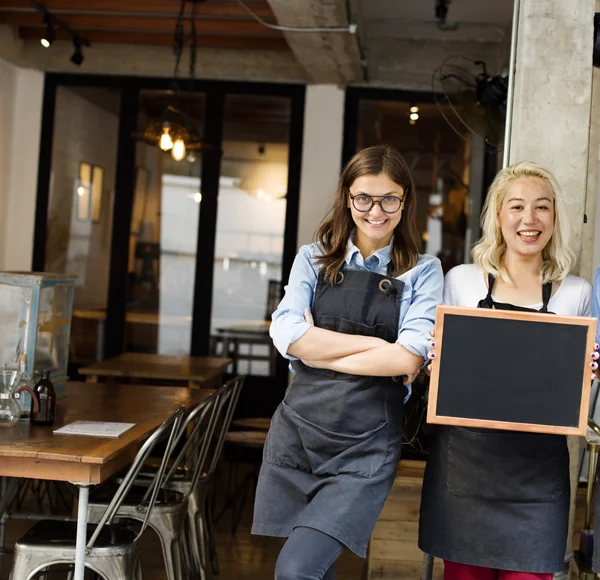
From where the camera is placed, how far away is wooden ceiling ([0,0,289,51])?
6.23 metres

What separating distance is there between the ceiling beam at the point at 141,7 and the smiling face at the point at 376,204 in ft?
12.9

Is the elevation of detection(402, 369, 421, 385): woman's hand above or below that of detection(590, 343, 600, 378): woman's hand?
below

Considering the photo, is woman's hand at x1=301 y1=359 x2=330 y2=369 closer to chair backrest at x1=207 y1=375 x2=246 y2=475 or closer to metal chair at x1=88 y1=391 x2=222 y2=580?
metal chair at x1=88 y1=391 x2=222 y2=580

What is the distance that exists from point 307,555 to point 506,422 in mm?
610

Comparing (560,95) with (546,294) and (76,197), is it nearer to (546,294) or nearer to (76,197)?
(546,294)

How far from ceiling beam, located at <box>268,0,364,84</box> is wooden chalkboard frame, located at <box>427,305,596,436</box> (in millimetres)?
2916

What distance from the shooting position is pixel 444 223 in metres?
7.28

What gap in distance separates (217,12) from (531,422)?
4695 mm

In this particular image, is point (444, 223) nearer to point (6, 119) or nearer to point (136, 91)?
point (136, 91)

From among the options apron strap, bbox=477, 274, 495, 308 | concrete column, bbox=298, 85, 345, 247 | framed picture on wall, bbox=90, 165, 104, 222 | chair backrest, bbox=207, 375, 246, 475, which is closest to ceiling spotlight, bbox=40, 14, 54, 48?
framed picture on wall, bbox=90, 165, 104, 222

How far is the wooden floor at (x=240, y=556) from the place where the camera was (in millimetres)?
4293

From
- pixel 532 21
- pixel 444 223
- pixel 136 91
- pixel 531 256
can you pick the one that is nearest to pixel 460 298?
pixel 531 256

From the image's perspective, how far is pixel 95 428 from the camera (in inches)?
131

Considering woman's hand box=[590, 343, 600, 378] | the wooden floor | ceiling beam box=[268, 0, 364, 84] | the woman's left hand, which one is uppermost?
ceiling beam box=[268, 0, 364, 84]
